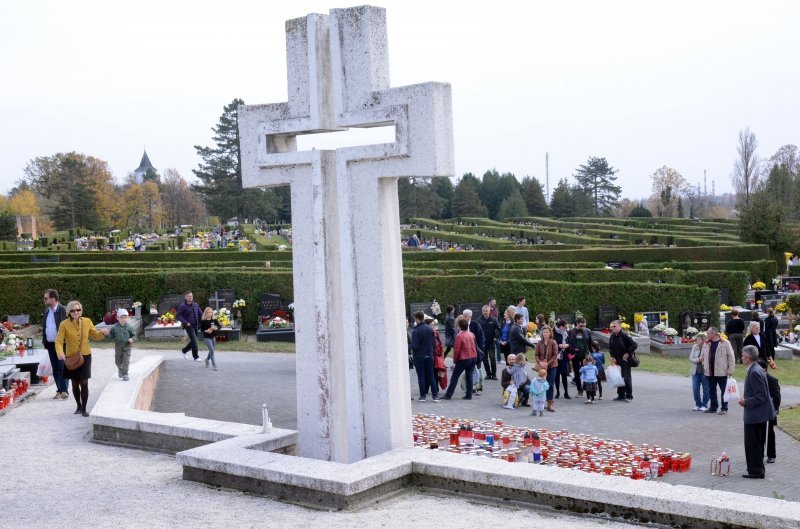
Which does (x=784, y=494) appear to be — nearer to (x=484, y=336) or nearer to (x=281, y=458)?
(x=281, y=458)

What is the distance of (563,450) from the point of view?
36.3 feet

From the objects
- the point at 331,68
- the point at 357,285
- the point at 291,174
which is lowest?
the point at 357,285

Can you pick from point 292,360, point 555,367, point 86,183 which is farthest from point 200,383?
point 86,183

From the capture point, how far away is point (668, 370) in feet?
66.8

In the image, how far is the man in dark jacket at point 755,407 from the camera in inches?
384

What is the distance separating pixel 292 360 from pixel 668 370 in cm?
858

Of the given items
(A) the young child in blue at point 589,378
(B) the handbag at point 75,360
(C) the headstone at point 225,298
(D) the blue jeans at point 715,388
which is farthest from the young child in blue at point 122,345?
(C) the headstone at point 225,298

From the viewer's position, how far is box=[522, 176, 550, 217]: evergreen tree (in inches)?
3659

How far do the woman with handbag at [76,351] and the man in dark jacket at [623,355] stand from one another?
8953 mm

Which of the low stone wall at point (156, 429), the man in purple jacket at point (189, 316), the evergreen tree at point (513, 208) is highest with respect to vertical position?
the evergreen tree at point (513, 208)

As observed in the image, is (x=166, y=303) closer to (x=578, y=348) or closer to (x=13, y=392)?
(x=13, y=392)

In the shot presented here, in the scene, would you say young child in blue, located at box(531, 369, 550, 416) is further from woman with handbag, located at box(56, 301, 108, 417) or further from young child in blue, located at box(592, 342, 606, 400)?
woman with handbag, located at box(56, 301, 108, 417)

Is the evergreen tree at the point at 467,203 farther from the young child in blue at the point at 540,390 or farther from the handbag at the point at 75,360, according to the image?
the handbag at the point at 75,360

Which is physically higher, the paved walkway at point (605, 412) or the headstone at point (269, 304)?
the headstone at point (269, 304)
